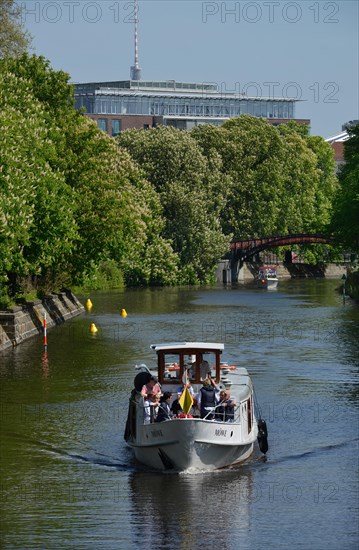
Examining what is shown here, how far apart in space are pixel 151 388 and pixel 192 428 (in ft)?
10.8

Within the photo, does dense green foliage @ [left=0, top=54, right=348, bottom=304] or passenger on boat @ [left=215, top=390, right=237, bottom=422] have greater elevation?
dense green foliage @ [left=0, top=54, right=348, bottom=304]

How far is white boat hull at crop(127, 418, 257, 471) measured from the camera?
36.1m

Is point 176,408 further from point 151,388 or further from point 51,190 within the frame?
point 51,190

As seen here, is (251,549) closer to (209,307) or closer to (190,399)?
(190,399)

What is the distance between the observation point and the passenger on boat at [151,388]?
3859 centimetres

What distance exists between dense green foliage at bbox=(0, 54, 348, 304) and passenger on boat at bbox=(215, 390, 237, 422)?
25365 millimetres

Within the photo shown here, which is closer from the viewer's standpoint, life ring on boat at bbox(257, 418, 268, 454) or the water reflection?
the water reflection

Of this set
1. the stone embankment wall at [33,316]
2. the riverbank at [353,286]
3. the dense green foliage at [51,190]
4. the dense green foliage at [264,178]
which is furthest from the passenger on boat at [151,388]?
the dense green foliage at [264,178]

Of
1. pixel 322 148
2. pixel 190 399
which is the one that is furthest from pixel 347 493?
pixel 322 148

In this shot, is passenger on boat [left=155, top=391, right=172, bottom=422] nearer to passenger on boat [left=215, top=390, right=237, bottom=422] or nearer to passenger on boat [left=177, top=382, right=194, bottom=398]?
passenger on boat [left=177, top=382, right=194, bottom=398]

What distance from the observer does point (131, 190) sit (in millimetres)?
110250

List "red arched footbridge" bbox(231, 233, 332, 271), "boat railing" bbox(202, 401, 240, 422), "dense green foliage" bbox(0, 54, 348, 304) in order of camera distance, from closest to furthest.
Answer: "boat railing" bbox(202, 401, 240, 422)
"dense green foliage" bbox(0, 54, 348, 304)
"red arched footbridge" bbox(231, 233, 332, 271)

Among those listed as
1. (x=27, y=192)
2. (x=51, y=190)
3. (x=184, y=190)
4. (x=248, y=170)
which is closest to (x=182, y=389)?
(x=27, y=192)

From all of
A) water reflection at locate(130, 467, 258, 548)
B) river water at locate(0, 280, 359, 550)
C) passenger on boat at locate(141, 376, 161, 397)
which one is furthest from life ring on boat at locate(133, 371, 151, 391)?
water reflection at locate(130, 467, 258, 548)
